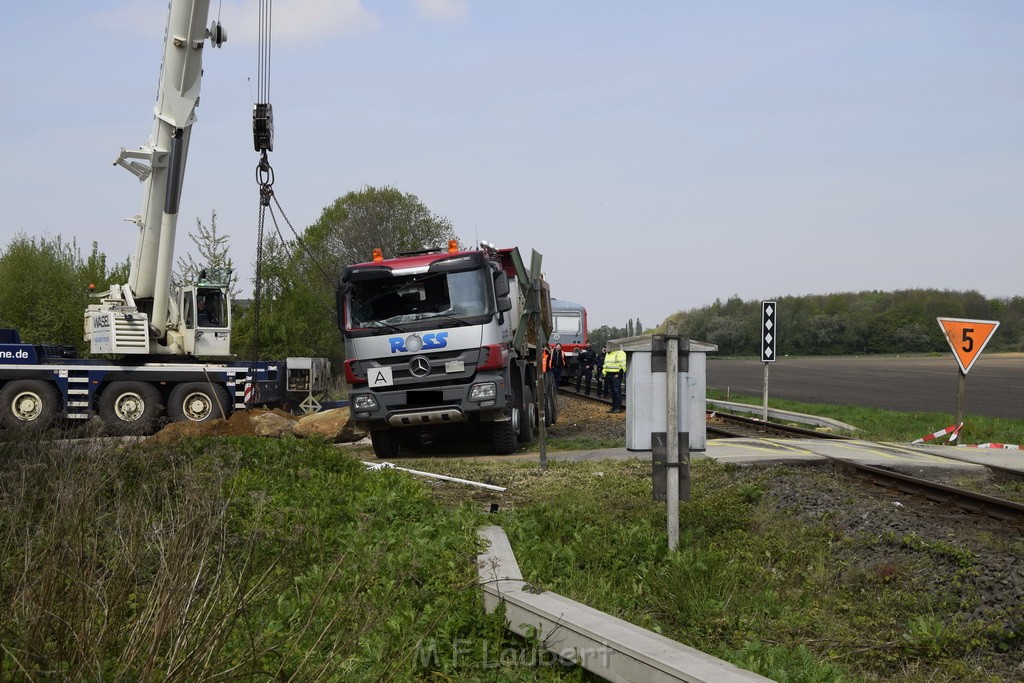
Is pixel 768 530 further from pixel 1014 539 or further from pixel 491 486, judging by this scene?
pixel 491 486

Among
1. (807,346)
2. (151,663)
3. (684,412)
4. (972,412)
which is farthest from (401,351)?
(807,346)

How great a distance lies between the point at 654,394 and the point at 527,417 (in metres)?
10.6

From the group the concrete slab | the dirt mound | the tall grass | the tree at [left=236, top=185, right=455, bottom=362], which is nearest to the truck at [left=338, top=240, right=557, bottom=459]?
the dirt mound

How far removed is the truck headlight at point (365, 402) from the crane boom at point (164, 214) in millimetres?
7660

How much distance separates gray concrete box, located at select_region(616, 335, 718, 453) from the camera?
7762 millimetres

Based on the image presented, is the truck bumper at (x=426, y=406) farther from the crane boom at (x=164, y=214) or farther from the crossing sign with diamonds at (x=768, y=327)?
the crossing sign with diamonds at (x=768, y=327)

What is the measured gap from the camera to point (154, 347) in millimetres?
22516

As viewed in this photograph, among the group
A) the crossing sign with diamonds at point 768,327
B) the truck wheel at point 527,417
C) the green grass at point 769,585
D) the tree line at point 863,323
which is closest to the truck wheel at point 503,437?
the truck wheel at point 527,417

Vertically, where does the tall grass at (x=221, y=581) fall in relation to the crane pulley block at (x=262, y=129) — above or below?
below

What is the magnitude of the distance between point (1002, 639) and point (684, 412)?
2636mm

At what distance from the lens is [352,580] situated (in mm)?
6582

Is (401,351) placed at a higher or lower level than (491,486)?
higher

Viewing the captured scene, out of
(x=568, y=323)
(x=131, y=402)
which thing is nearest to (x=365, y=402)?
(x=131, y=402)

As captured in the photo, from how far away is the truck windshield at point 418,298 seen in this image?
14.9 metres
